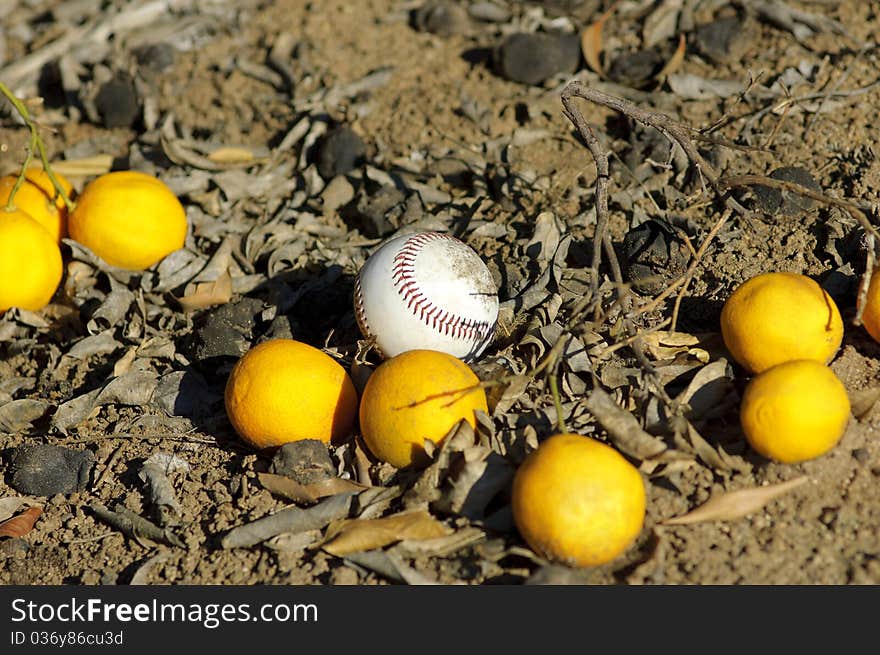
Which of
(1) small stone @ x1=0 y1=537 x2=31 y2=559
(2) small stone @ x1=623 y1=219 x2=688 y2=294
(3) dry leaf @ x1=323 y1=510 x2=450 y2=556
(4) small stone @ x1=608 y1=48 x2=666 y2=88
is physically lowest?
(1) small stone @ x1=0 y1=537 x2=31 y2=559

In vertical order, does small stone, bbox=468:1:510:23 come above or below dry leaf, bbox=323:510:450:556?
above

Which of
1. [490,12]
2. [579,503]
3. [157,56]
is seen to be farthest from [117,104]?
[579,503]

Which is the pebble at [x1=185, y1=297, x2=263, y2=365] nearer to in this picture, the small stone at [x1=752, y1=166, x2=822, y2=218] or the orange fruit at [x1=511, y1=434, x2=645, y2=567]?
the orange fruit at [x1=511, y1=434, x2=645, y2=567]

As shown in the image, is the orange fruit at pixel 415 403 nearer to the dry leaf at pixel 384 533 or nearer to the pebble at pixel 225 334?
the dry leaf at pixel 384 533

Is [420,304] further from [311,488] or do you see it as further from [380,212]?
[380,212]

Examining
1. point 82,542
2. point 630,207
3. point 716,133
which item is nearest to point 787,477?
point 630,207

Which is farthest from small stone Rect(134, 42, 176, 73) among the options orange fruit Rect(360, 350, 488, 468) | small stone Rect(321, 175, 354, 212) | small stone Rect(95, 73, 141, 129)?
orange fruit Rect(360, 350, 488, 468)

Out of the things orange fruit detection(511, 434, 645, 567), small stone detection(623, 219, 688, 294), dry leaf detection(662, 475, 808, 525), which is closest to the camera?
orange fruit detection(511, 434, 645, 567)
